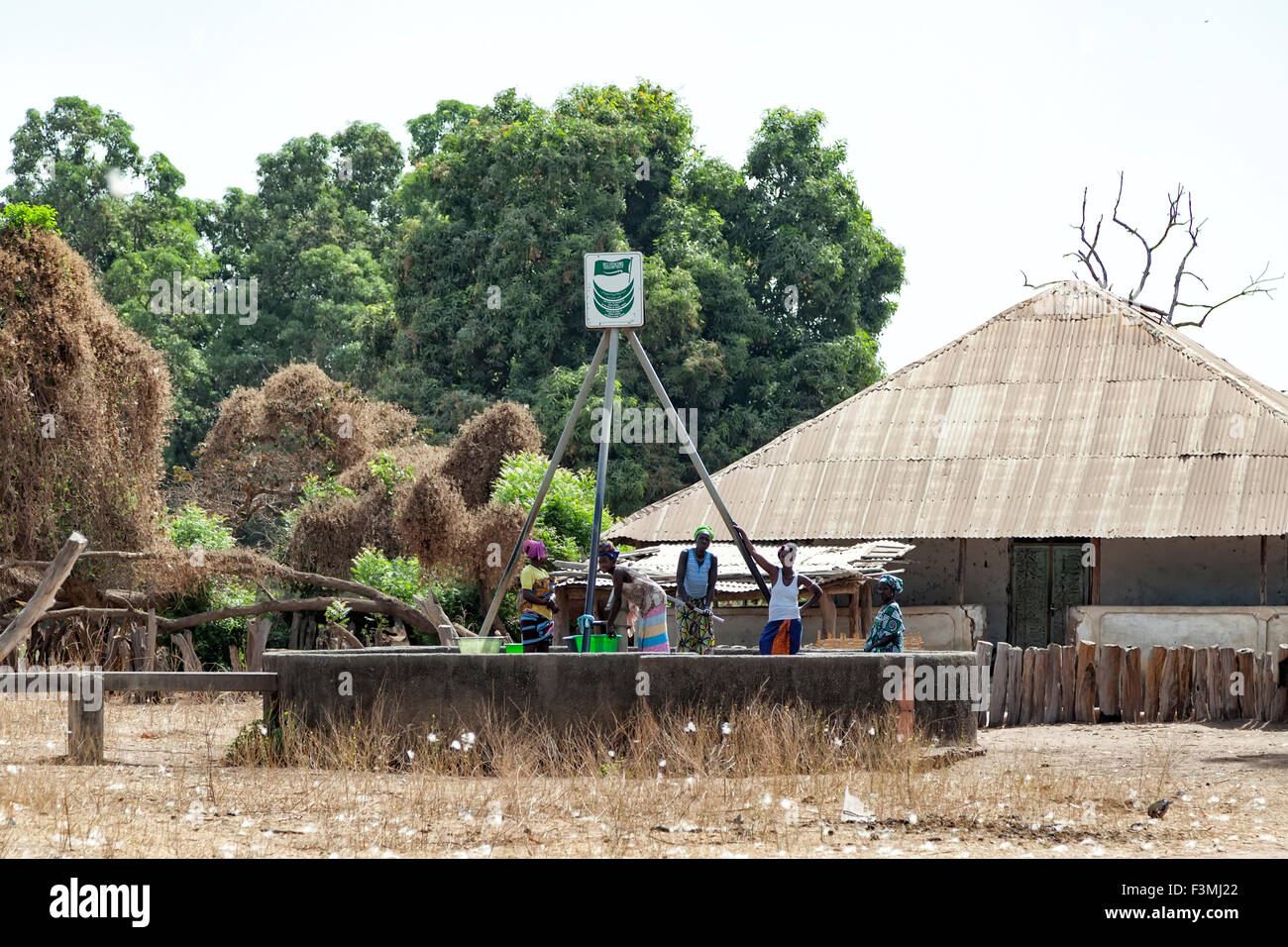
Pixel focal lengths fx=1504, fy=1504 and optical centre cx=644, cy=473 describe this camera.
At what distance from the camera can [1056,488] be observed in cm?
2127

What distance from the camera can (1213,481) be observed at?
20.5 metres

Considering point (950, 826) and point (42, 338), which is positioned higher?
point (42, 338)

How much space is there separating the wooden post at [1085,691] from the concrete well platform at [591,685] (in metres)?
4.62

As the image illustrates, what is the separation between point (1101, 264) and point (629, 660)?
27541mm

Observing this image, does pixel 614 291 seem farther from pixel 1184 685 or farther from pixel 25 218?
pixel 25 218

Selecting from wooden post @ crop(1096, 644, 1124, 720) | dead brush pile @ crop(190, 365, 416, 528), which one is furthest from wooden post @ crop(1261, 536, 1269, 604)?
dead brush pile @ crop(190, 365, 416, 528)

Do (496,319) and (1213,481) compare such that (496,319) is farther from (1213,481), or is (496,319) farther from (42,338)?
(1213,481)

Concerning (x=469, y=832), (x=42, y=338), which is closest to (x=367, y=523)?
(x=42, y=338)

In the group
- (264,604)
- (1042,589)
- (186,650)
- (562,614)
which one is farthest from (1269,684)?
(186,650)

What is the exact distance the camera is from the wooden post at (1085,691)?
1580cm

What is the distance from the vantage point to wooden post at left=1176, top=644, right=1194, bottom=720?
1560cm

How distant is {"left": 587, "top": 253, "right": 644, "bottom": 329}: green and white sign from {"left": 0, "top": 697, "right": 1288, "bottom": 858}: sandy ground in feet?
19.4

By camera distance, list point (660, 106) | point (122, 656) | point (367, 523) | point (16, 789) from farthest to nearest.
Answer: point (660, 106), point (367, 523), point (122, 656), point (16, 789)

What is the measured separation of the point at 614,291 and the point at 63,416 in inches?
351
